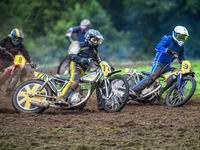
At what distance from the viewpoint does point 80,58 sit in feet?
31.2

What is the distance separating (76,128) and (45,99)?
2.25 meters

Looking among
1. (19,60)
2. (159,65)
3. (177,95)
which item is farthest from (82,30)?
(177,95)

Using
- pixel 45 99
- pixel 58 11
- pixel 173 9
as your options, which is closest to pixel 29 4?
pixel 58 11

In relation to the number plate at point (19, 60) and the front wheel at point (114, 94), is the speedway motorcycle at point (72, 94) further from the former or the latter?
the number plate at point (19, 60)

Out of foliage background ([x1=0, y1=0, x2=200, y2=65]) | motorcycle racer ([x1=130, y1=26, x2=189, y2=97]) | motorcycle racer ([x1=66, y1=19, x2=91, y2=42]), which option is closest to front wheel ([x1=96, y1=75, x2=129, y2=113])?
motorcycle racer ([x1=130, y1=26, x2=189, y2=97])

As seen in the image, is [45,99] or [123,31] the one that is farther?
[123,31]

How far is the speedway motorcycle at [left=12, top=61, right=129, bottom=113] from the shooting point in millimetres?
9359

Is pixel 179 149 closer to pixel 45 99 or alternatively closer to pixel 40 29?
pixel 45 99

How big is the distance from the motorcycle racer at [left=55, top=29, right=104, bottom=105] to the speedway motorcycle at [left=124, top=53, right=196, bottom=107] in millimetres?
1877

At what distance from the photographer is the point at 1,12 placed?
1941 inches

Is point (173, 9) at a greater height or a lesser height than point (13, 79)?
greater

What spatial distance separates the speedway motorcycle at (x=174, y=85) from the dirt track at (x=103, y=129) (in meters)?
0.48

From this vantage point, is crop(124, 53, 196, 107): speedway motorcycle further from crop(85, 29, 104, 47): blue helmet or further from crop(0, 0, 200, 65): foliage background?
crop(0, 0, 200, 65): foliage background

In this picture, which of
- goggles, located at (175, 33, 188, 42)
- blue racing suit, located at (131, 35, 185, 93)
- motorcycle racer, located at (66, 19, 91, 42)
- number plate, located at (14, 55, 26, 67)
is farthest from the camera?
motorcycle racer, located at (66, 19, 91, 42)
